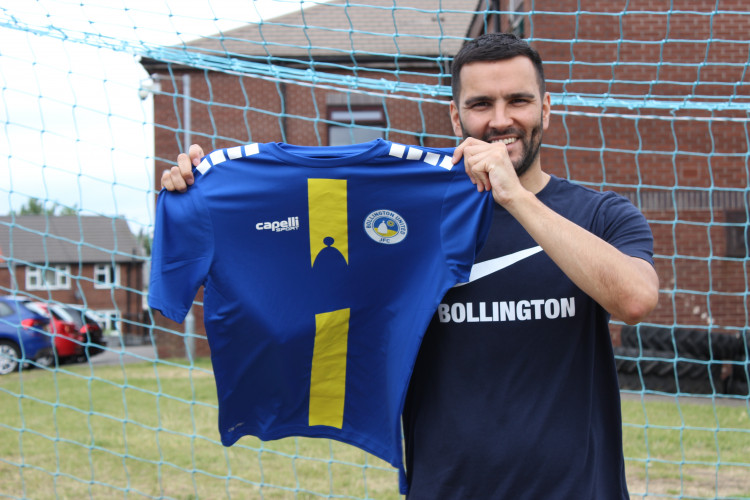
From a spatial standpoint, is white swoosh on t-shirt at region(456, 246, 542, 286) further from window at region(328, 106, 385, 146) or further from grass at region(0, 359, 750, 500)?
window at region(328, 106, 385, 146)

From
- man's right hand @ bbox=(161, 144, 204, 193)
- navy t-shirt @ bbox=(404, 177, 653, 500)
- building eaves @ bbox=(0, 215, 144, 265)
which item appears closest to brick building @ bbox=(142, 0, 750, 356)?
man's right hand @ bbox=(161, 144, 204, 193)

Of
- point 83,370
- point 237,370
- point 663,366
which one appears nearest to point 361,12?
point 663,366

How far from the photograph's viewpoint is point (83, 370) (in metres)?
12.0

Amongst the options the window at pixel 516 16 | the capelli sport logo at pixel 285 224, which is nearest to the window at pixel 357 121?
the window at pixel 516 16

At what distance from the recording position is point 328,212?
6.93ft

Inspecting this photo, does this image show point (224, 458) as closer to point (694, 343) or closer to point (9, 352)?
point (694, 343)

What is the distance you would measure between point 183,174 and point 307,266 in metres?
0.44

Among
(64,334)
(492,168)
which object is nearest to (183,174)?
(492,168)

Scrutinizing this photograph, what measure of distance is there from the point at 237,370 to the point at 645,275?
1166mm

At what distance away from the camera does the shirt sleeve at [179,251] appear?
202 centimetres

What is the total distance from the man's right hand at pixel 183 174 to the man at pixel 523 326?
0.77 metres

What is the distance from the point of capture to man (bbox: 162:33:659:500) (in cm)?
163

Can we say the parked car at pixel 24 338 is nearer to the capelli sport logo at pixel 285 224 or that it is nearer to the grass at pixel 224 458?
the grass at pixel 224 458

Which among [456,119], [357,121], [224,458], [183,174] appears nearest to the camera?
[456,119]
